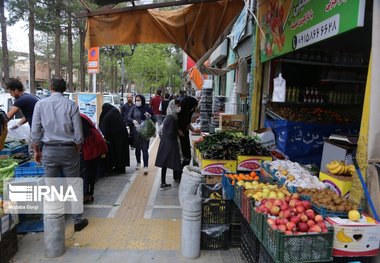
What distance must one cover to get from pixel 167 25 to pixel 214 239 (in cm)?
434

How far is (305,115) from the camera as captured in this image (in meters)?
7.34

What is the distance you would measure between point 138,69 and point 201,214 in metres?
34.2

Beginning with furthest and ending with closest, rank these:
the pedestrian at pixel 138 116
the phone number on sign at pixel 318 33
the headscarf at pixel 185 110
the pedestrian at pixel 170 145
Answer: the pedestrian at pixel 138 116 → the headscarf at pixel 185 110 → the pedestrian at pixel 170 145 → the phone number on sign at pixel 318 33

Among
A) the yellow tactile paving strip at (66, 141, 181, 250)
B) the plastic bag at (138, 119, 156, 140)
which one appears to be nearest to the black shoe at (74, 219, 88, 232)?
the yellow tactile paving strip at (66, 141, 181, 250)

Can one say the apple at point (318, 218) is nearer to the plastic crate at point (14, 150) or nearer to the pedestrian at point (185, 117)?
the pedestrian at point (185, 117)

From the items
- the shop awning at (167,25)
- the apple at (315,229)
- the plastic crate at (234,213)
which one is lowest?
the plastic crate at (234,213)

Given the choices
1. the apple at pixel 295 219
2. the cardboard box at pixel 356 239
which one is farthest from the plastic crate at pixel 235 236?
the cardboard box at pixel 356 239

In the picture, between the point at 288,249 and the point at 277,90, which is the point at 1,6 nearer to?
the point at 277,90

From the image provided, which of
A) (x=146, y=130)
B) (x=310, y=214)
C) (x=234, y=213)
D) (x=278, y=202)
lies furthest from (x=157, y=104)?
(x=310, y=214)

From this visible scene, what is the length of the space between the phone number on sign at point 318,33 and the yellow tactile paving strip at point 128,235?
3365 millimetres

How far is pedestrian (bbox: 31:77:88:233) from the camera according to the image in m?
4.27

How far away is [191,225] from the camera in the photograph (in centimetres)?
395

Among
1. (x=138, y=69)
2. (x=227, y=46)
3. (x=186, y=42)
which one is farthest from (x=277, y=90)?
(x=138, y=69)

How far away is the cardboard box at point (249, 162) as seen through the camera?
559cm
